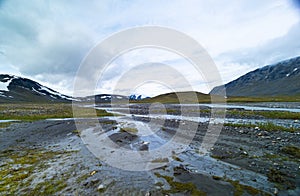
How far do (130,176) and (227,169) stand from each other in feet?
17.1

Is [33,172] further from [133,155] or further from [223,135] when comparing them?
[223,135]

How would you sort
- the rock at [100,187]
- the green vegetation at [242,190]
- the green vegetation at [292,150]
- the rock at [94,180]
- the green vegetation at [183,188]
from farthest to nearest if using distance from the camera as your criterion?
the green vegetation at [292,150] < the rock at [94,180] < the rock at [100,187] < the green vegetation at [183,188] < the green vegetation at [242,190]

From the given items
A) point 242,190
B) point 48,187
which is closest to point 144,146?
point 48,187

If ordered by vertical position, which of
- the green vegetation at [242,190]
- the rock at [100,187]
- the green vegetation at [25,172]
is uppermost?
the green vegetation at [25,172]

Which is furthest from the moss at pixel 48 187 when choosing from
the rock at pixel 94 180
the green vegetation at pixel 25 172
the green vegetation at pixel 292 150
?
the green vegetation at pixel 292 150

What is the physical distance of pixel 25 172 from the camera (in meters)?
9.41

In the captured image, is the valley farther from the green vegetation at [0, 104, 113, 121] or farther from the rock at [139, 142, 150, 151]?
the green vegetation at [0, 104, 113, 121]

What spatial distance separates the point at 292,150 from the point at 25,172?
16321 millimetres

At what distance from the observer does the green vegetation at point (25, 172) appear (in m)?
7.59

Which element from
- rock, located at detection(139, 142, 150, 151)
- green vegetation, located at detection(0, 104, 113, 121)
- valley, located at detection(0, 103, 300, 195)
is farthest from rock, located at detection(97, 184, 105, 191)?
green vegetation, located at detection(0, 104, 113, 121)

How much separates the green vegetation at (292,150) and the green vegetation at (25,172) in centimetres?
1324

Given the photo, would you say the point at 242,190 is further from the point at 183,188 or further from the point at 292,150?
the point at 292,150

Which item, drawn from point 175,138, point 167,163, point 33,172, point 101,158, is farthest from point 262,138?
point 33,172

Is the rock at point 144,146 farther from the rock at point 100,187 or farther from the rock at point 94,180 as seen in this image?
the rock at point 100,187
